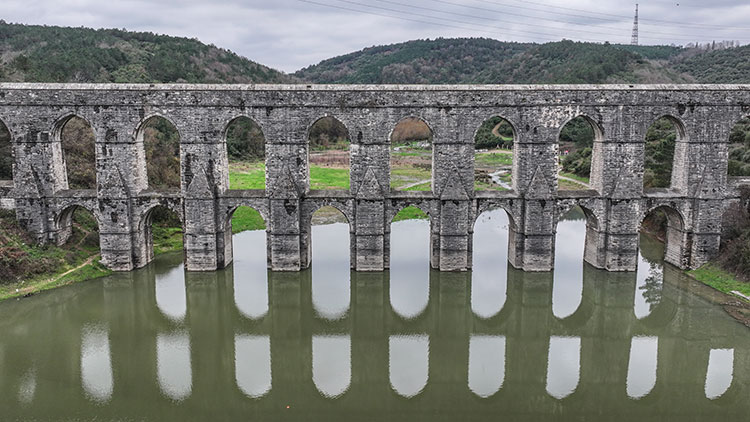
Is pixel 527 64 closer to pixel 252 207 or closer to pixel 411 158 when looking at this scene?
pixel 411 158

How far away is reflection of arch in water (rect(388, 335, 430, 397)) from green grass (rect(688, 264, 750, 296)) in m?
11.1

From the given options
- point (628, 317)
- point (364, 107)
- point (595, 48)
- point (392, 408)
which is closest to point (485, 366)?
point (392, 408)

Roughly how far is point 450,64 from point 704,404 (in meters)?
83.9

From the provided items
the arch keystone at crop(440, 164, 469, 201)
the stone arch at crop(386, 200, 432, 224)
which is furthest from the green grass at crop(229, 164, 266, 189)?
the arch keystone at crop(440, 164, 469, 201)

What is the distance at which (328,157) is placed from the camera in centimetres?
5266

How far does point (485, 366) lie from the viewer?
598 inches

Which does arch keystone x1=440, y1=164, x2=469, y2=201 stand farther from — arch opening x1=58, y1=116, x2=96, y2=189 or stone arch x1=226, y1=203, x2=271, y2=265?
arch opening x1=58, y1=116, x2=96, y2=189

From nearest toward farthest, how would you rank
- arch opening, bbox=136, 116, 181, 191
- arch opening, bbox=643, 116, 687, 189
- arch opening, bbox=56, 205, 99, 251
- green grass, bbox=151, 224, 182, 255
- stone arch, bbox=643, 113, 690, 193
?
stone arch, bbox=643, 113, 690, 193
arch opening, bbox=643, 116, 687, 189
arch opening, bbox=56, 205, 99, 251
green grass, bbox=151, 224, 182, 255
arch opening, bbox=136, 116, 181, 191

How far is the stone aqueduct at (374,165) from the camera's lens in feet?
68.4

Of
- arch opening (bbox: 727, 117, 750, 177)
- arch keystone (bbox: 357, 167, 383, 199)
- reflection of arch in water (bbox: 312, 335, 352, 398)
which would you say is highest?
arch opening (bbox: 727, 117, 750, 177)

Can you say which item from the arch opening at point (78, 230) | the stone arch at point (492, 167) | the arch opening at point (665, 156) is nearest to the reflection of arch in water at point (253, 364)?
the arch opening at point (78, 230)

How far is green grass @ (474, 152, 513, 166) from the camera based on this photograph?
52528mm

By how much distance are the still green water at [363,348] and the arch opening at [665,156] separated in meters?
4.32

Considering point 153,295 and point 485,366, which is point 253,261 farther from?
point 485,366
